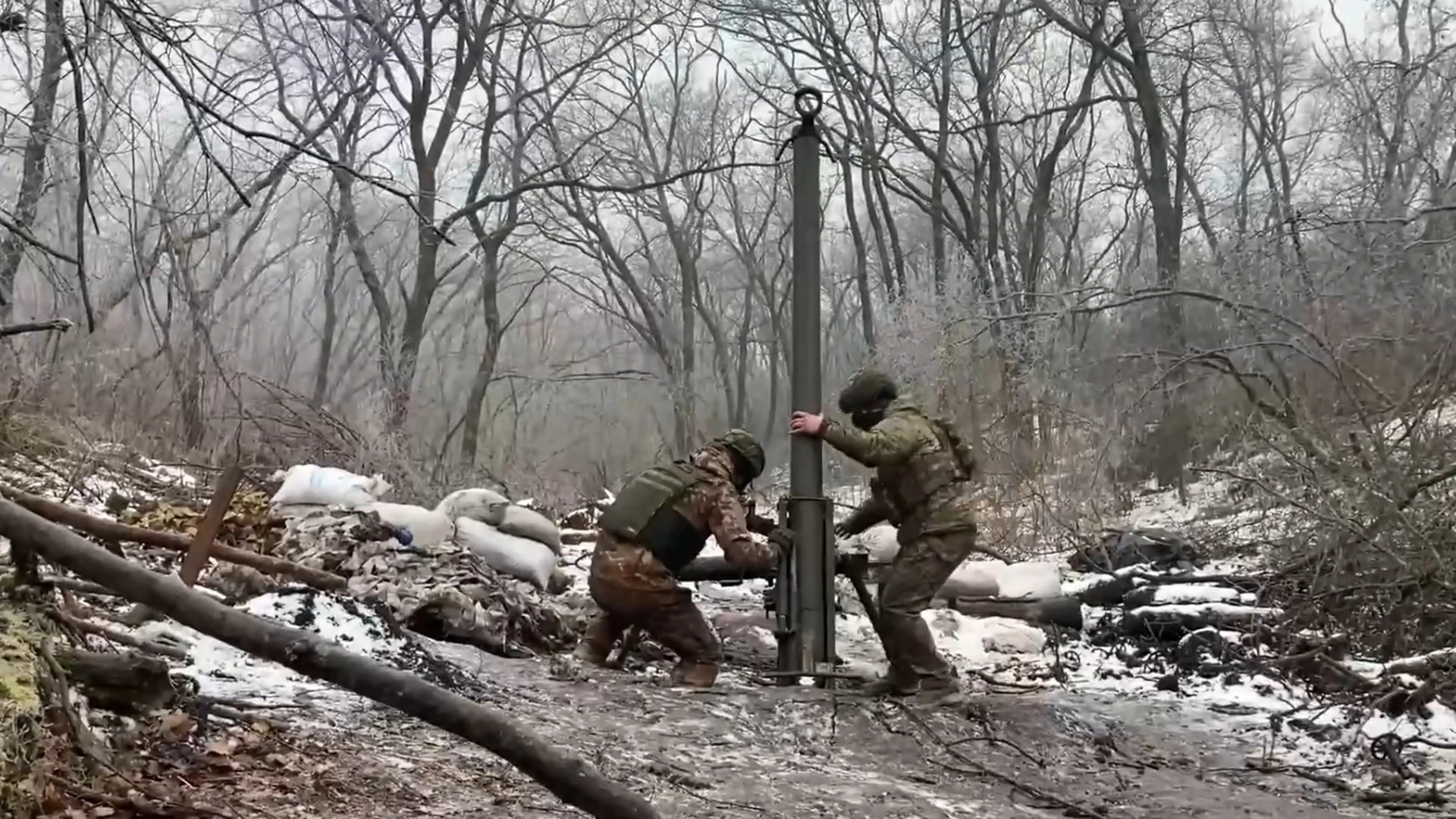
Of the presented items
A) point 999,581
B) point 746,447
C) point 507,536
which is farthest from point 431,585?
point 999,581

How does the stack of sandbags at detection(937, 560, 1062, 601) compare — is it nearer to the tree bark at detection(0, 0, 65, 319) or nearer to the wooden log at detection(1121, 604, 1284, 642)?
the wooden log at detection(1121, 604, 1284, 642)

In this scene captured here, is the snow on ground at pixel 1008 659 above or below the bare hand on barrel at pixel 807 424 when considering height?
below

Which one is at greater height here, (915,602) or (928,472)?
(928,472)

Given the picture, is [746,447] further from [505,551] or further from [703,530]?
[505,551]

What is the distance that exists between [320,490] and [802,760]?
3.51 meters

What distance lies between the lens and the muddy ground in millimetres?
3074

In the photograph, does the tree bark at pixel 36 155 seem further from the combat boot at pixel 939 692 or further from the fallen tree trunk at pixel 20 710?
the combat boot at pixel 939 692

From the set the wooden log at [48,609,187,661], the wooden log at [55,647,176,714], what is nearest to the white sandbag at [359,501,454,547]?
the wooden log at [48,609,187,661]

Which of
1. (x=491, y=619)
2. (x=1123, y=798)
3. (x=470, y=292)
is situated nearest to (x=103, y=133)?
(x=491, y=619)

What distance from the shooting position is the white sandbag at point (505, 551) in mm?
6613

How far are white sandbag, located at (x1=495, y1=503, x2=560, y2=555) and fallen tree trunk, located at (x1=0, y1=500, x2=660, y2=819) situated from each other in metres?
5.32

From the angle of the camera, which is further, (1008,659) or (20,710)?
(1008,659)

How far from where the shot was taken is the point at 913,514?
5.65 m

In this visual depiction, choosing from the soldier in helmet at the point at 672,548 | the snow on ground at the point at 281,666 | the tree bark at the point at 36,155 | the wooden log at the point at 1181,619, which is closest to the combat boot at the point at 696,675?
the soldier in helmet at the point at 672,548
